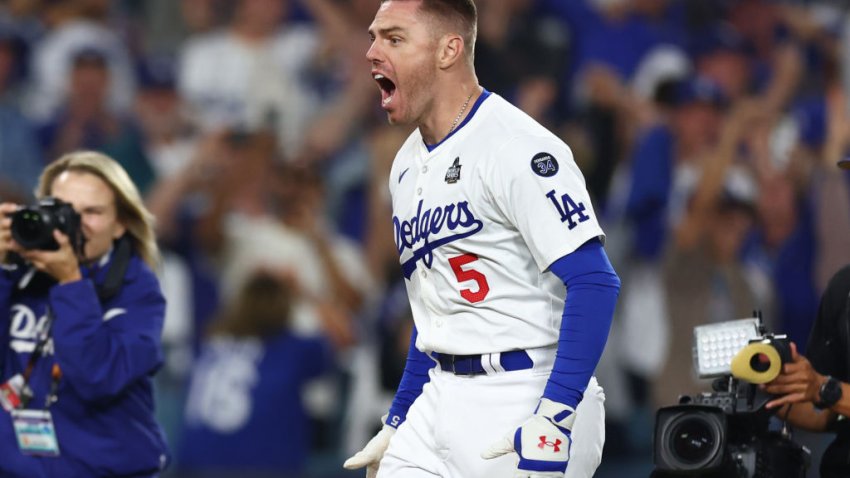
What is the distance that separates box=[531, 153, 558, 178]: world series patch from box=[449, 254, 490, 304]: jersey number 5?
286 mm

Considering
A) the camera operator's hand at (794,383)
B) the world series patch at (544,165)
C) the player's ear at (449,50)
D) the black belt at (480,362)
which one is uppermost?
the player's ear at (449,50)

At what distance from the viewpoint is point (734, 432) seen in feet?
11.2

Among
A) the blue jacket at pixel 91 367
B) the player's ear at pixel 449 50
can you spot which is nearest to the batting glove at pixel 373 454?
the blue jacket at pixel 91 367

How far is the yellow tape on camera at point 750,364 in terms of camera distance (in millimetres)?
3305

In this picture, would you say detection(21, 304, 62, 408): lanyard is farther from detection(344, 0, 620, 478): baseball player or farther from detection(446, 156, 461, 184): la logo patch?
detection(446, 156, 461, 184): la logo patch

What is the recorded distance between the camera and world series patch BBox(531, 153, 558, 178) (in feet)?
9.64

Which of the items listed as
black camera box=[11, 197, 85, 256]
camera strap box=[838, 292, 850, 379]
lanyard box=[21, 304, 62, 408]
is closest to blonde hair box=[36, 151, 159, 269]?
black camera box=[11, 197, 85, 256]

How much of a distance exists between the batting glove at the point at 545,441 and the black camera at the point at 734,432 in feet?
2.28

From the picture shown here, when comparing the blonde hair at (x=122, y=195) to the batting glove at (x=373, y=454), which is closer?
the batting glove at (x=373, y=454)

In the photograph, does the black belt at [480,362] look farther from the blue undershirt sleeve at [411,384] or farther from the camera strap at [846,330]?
the camera strap at [846,330]

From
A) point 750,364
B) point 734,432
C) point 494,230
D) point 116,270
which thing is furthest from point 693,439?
point 116,270

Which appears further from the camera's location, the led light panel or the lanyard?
the lanyard

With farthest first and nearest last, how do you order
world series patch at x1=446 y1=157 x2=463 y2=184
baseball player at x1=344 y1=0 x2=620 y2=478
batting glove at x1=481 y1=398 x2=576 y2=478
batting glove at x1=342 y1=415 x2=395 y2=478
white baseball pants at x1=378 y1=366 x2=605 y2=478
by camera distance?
1. batting glove at x1=342 y1=415 x2=395 y2=478
2. world series patch at x1=446 y1=157 x2=463 y2=184
3. white baseball pants at x1=378 y1=366 x2=605 y2=478
4. baseball player at x1=344 y1=0 x2=620 y2=478
5. batting glove at x1=481 y1=398 x2=576 y2=478

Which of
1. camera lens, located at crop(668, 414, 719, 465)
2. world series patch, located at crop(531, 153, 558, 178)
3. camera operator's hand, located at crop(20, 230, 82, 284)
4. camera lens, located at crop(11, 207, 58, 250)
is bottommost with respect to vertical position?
camera lens, located at crop(668, 414, 719, 465)
